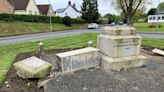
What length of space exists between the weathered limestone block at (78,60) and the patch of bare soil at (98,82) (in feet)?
0.72

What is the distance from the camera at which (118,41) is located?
7859 millimetres

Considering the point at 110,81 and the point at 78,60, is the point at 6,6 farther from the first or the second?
the point at 110,81

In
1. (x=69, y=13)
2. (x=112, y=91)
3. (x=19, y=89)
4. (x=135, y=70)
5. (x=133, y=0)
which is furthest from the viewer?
(x=69, y=13)

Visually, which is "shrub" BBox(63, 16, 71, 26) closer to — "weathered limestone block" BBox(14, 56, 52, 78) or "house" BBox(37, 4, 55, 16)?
"house" BBox(37, 4, 55, 16)

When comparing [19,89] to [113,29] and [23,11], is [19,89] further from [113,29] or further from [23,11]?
[23,11]

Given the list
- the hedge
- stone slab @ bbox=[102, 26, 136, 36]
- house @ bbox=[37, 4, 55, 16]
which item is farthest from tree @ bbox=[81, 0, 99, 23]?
stone slab @ bbox=[102, 26, 136, 36]

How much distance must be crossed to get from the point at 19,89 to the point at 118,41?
3700 millimetres

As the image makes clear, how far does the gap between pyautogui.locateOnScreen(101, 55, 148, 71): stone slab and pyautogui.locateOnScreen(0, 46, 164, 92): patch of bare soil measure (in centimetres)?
25

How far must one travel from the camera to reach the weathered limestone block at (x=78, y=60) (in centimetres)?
732

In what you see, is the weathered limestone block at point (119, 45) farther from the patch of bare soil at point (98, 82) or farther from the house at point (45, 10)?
the house at point (45, 10)

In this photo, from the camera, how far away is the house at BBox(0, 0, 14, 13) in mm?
41812

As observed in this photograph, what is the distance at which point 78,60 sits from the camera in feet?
24.7

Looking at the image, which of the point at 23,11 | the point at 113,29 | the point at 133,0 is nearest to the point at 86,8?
the point at 23,11

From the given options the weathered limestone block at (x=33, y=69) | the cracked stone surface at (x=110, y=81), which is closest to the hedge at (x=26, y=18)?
the weathered limestone block at (x=33, y=69)
